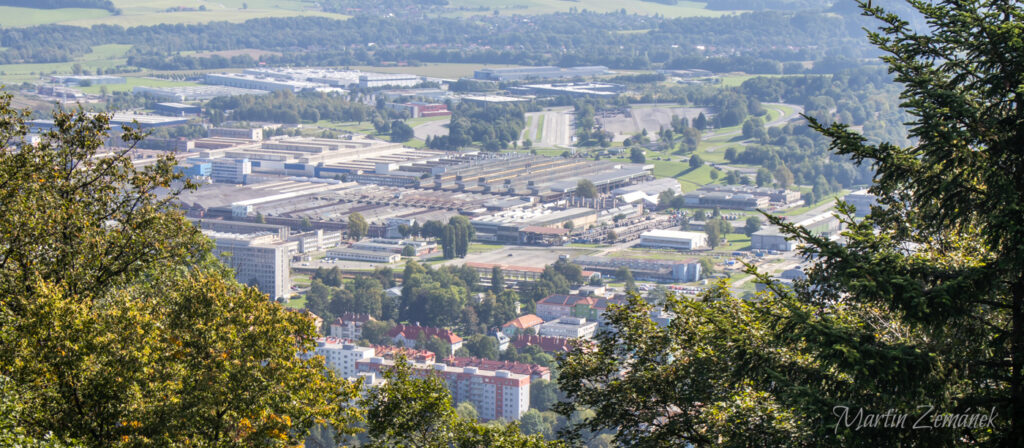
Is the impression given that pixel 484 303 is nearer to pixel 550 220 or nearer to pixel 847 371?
pixel 550 220

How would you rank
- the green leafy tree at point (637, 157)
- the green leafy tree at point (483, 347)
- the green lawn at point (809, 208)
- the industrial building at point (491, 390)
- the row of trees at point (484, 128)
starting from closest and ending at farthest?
the industrial building at point (491, 390), the green leafy tree at point (483, 347), the green lawn at point (809, 208), the green leafy tree at point (637, 157), the row of trees at point (484, 128)

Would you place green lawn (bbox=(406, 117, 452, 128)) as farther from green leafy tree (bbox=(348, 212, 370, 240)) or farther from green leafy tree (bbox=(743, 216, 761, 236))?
green leafy tree (bbox=(743, 216, 761, 236))

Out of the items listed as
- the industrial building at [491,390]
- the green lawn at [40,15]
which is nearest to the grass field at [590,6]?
the green lawn at [40,15]

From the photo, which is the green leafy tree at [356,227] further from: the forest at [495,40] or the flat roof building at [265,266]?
the forest at [495,40]

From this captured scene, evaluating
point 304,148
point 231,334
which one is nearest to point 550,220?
point 304,148

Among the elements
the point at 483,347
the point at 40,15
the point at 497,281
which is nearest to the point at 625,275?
the point at 497,281

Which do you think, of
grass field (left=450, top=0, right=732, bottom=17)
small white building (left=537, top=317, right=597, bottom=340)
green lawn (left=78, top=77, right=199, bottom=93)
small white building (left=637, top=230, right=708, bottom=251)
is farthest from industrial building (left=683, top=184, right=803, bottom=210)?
grass field (left=450, top=0, right=732, bottom=17)
